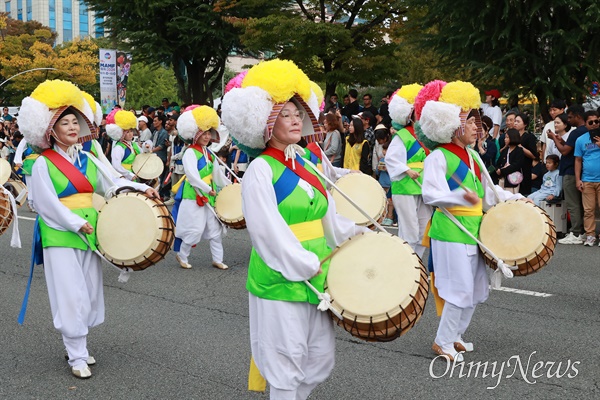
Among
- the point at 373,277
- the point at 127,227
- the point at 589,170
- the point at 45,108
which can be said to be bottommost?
the point at 589,170

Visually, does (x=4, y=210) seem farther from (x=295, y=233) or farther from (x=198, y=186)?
(x=295, y=233)

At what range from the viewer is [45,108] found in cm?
505

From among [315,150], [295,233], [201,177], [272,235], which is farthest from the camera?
[201,177]

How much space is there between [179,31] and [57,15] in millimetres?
93130

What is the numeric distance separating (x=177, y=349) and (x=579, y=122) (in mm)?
7163

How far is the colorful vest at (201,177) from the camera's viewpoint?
8.62m

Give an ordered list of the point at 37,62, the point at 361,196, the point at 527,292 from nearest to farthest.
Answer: the point at 527,292 < the point at 361,196 < the point at 37,62

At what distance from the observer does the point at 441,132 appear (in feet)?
16.8

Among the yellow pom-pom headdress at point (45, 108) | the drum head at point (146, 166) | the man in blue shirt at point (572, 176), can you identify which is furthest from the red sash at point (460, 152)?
the drum head at point (146, 166)

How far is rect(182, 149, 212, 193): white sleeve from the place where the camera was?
8516 mm

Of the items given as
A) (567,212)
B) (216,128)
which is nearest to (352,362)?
(216,128)

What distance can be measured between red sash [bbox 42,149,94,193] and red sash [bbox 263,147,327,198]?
2020 mm

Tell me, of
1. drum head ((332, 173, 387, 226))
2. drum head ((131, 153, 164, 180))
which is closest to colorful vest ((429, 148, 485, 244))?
drum head ((332, 173, 387, 226))

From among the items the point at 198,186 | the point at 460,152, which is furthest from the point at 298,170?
the point at 198,186
